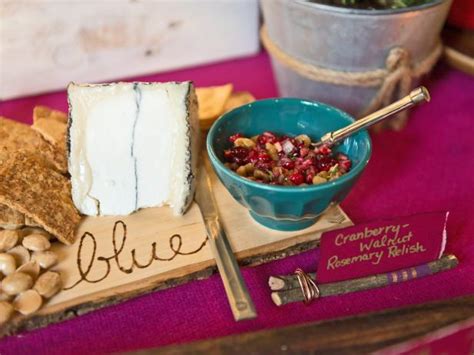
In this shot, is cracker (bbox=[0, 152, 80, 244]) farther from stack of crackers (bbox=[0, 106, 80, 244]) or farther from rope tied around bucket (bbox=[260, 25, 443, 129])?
rope tied around bucket (bbox=[260, 25, 443, 129])

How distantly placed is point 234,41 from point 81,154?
64 centimetres

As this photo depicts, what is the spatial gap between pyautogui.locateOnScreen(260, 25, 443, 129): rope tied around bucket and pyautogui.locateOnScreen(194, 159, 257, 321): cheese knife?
0.25 metres

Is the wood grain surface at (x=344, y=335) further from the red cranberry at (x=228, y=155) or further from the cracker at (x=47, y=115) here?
the cracker at (x=47, y=115)

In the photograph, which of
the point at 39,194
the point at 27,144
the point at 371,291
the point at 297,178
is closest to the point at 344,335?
the point at 371,291

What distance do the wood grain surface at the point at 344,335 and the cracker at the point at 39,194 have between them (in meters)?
0.25

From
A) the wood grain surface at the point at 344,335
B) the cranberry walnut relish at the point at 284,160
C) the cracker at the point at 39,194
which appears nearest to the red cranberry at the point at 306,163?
the cranberry walnut relish at the point at 284,160

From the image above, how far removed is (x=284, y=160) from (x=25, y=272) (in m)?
0.38

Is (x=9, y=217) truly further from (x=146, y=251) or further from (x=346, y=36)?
(x=346, y=36)

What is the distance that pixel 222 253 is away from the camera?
71 cm

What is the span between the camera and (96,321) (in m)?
0.67

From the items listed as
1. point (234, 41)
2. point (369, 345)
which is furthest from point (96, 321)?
point (234, 41)

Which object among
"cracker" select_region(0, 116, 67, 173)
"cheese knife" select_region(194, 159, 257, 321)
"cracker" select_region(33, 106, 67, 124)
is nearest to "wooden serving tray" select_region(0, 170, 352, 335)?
"cheese knife" select_region(194, 159, 257, 321)

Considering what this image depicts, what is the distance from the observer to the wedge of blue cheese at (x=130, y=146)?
74cm

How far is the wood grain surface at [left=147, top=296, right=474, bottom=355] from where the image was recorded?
0.59 metres
